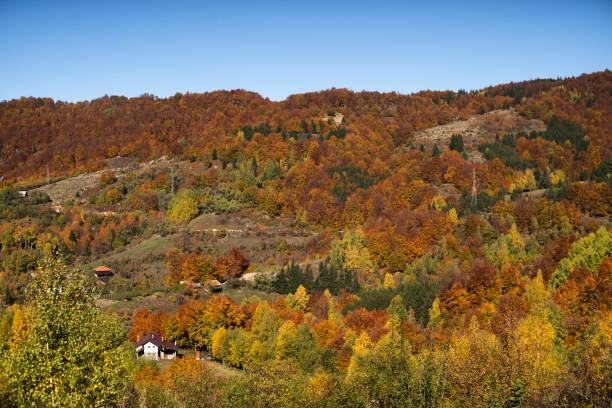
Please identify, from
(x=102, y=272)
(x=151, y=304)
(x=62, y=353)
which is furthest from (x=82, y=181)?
(x=62, y=353)

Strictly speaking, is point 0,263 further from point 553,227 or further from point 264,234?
point 553,227

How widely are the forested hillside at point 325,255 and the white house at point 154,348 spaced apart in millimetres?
2843

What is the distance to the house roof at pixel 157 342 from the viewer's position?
2793 inches

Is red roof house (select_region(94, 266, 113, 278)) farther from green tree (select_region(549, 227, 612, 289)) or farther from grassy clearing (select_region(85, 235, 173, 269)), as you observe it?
green tree (select_region(549, 227, 612, 289))

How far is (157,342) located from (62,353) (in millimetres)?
52326

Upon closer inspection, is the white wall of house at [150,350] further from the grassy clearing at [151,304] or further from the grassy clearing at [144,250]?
the grassy clearing at [144,250]

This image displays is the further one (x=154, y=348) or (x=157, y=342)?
(x=157, y=342)

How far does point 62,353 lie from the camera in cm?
2133

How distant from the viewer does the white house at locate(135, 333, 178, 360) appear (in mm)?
70188

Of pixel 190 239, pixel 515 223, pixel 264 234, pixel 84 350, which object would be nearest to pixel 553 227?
pixel 515 223

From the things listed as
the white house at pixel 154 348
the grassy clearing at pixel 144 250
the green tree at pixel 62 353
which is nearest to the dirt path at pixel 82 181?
the grassy clearing at pixel 144 250

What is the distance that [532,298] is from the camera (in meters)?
74.6

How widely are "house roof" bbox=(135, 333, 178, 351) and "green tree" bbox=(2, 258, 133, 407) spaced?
49602 millimetres

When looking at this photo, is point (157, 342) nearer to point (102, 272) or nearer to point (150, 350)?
point (150, 350)
